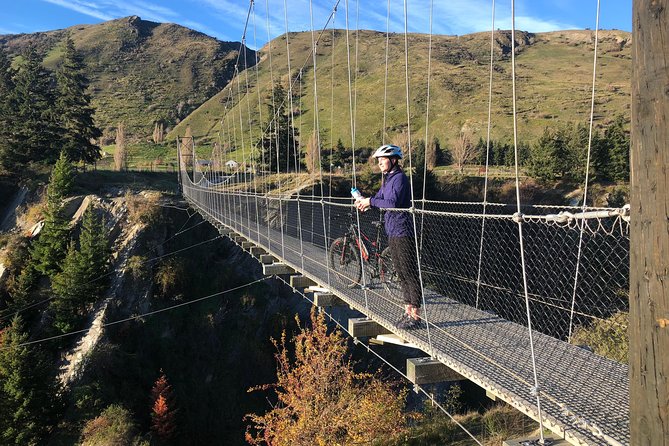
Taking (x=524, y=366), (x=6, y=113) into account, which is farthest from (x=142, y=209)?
(x=524, y=366)

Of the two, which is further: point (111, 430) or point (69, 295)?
point (69, 295)

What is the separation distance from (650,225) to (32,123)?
74.1ft

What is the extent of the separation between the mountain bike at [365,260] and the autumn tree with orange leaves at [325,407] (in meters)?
5.71

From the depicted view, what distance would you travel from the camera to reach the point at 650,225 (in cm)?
76

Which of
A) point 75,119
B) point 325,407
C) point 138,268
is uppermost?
point 75,119

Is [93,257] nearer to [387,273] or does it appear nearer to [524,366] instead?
[387,273]

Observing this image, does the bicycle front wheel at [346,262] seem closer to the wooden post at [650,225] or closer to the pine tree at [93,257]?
the wooden post at [650,225]

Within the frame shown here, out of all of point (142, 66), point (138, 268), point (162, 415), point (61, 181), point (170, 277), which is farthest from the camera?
point (142, 66)

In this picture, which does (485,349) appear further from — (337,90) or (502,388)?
(337,90)

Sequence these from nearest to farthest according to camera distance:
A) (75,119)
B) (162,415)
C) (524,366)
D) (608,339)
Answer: (524,366) → (608,339) → (162,415) → (75,119)

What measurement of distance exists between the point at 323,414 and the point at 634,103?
9616 mm

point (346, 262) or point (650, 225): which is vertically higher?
point (650, 225)

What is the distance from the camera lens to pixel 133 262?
41.3 feet

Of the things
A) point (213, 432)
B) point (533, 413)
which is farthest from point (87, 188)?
point (533, 413)
